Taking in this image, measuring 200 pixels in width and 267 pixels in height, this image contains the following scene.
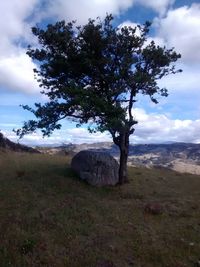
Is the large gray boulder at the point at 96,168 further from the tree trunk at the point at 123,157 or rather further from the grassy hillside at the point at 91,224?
the grassy hillside at the point at 91,224

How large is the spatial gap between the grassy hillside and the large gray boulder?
91 centimetres

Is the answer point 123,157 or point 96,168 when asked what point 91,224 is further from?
point 123,157

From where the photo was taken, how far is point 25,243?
16.1 metres

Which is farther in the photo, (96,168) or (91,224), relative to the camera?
(96,168)

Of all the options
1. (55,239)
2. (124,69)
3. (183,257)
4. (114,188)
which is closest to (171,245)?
(183,257)

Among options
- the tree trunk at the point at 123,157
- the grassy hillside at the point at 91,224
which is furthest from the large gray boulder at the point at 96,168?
the grassy hillside at the point at 91,224

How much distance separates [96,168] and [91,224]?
11.7m

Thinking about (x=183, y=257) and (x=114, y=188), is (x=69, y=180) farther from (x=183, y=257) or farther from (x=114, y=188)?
(x=183, y=257)

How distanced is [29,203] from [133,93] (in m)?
13.9

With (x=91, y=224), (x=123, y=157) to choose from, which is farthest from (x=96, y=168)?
(x=91, y=224)

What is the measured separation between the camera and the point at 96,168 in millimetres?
31281

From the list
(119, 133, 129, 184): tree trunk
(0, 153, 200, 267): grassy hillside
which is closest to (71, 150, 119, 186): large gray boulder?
(119, 133, 129, 184): tree trunk

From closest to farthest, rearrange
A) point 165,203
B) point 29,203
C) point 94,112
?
point 29,203 < point 165,203 < point 94,112

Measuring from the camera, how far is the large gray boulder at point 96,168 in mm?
30781
